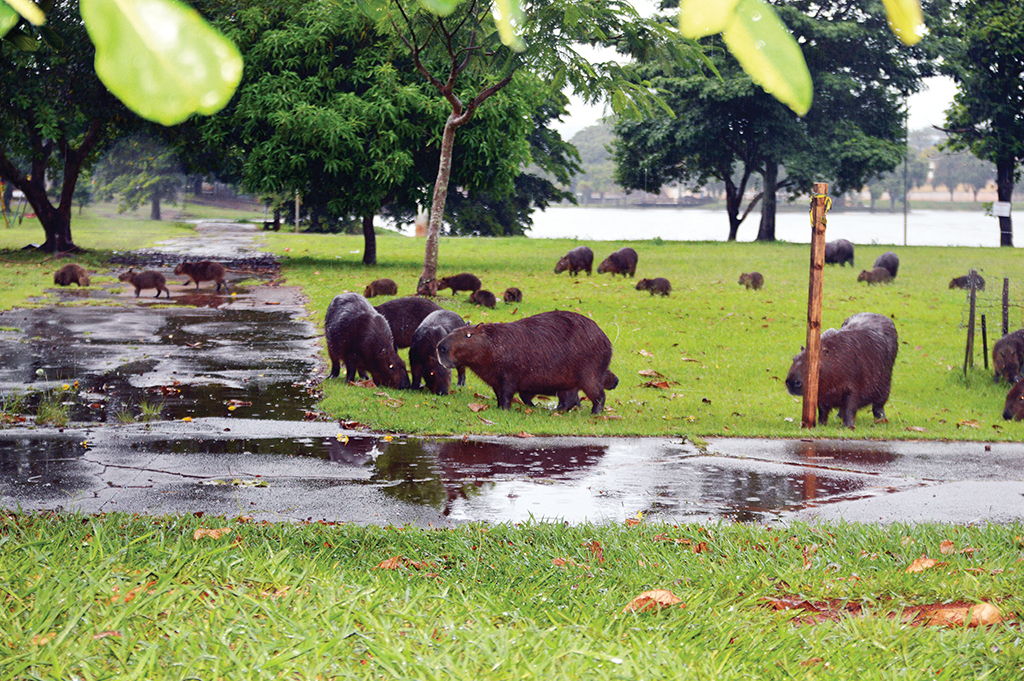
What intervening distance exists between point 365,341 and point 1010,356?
8.02 m

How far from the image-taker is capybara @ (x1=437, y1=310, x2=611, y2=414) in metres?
9.21

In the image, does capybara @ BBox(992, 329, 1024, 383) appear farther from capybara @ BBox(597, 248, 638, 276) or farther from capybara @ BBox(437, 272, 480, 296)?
capybara @ BBox(597, 248, 638, 276)

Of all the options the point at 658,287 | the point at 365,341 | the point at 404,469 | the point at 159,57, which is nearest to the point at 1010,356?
the point at 365,341

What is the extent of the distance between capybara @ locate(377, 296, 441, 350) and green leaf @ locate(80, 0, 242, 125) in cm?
1035

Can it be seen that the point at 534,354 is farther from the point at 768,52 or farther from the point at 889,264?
the point at 889,264

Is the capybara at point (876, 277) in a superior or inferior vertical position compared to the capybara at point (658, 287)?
superior

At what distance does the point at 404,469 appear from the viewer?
707 centimetres

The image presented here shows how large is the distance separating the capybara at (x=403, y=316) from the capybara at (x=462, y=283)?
7.03m

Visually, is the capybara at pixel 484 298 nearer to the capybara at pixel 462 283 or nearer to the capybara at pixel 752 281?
the capybara at pixel 462 283

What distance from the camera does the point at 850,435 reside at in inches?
351

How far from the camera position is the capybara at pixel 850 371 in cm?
938

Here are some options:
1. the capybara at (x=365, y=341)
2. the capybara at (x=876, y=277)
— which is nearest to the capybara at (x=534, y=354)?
the capybara at (x=365, y=341)

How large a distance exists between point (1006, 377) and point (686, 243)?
88.5ft

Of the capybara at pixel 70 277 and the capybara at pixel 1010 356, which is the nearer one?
the capybara at pixel 1010 356
